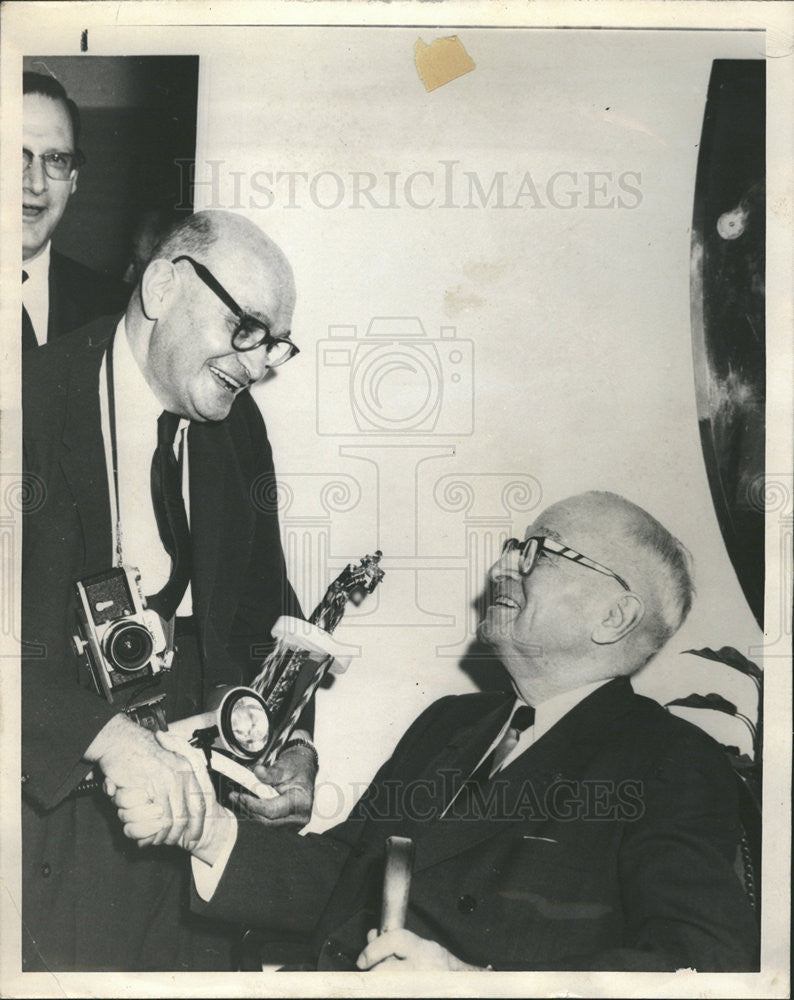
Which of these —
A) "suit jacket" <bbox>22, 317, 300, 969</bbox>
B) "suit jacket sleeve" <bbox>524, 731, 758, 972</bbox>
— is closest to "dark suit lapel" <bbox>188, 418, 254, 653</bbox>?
"suit jacket" <bbox>22, 317, 300, 969</bbox>

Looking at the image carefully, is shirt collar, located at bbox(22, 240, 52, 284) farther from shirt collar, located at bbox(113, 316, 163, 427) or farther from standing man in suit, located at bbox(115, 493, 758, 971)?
standing man in suit, located at bbox(115, 493, 758, 971)

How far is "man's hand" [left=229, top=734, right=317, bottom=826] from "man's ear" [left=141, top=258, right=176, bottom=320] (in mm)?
769

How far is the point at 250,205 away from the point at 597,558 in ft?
2.73

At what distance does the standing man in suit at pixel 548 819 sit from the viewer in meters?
1.54

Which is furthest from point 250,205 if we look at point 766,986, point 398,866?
point 766,986

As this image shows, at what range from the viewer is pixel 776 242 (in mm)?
1651

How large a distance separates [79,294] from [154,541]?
44 centimetres

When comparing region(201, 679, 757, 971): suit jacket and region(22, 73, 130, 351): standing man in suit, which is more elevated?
region(22, 73, 130, 351): standing man in suit

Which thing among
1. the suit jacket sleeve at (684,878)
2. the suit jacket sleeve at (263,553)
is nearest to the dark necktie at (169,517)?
the suit jacket sleeve at (263,553)

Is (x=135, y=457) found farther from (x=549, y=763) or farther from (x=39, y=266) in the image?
(x=549, y=763)

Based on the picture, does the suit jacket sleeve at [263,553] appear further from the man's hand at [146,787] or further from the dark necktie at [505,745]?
the dark necktie at [505,745]

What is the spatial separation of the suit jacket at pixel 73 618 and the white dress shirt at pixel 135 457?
0.10ft

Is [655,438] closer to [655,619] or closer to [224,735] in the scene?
[655,619]

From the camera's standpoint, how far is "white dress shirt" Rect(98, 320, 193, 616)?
161 centimetres
